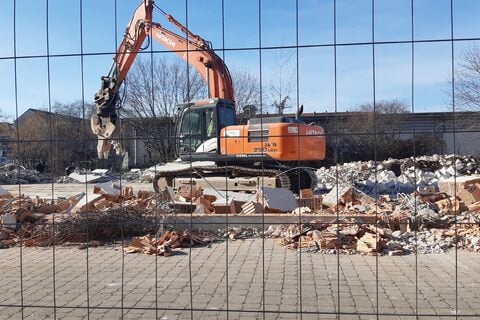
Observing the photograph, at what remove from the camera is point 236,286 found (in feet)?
20.3

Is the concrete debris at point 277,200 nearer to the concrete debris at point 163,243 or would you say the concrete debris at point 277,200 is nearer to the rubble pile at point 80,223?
the rubble pile at point 80,223

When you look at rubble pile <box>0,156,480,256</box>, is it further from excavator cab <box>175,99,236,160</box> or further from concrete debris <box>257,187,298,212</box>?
excavator cab <box>175,99,236,160</box>

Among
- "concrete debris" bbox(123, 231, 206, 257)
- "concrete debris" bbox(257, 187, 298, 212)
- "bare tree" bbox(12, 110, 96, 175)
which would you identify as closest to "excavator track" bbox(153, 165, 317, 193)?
"concrete debris" bbox(257, 187, 298, 212)

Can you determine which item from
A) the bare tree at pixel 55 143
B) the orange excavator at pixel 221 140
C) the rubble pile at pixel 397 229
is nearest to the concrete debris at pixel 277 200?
the rubble pile at pixel 397 229

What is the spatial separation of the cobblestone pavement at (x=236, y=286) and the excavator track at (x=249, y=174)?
553 cm

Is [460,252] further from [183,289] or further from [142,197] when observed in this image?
[142,197]

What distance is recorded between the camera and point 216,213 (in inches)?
420

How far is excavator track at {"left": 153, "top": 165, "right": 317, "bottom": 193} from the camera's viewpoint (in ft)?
46.6

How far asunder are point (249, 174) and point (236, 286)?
8.60 m

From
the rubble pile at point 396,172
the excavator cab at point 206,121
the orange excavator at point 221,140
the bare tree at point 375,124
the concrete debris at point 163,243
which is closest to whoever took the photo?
the bare tree at point 375,124

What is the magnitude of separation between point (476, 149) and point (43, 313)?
6.58m

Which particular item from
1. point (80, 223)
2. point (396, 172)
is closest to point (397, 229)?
point (80, 223)

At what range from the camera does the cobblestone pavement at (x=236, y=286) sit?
5.00m

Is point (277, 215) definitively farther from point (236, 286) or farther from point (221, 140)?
point (236, 286)
